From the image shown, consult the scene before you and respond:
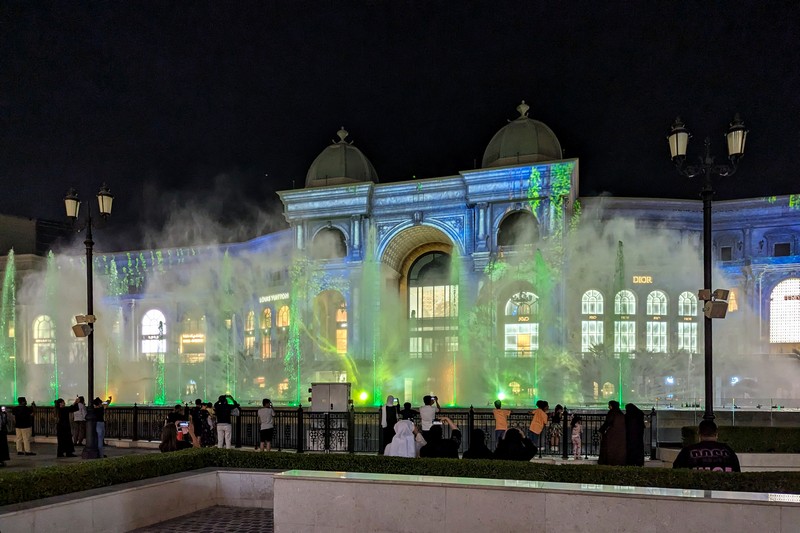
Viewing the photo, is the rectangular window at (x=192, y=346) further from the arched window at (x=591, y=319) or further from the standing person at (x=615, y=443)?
the standing person at (x=615, y=443)

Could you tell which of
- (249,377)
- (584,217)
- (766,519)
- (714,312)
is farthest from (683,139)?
(249,377)

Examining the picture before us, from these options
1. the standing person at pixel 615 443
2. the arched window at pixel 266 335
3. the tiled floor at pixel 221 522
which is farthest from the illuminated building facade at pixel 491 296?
the tiled floor at pixel 221 522

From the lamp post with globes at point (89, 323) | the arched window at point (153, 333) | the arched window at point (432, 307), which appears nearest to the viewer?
the lamp post with globes at point (89, 323)

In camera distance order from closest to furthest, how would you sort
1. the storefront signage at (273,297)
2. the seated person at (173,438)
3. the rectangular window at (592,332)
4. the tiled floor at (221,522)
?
1. the tiled floor at (221,522)
2. the seated person at (173,438)
3. the rectangular window at (592,332)
4. the storefront signage at (273,297)

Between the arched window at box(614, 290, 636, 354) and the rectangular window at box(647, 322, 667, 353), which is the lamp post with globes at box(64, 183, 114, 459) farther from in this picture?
the rectangular window at box(647, 322, 667, 353)

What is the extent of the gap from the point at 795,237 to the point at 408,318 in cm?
2803

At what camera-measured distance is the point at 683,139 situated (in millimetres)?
12531

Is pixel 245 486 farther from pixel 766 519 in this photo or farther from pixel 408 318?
pixel 408 318

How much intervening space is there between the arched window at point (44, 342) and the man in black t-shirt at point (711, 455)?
5730 cm

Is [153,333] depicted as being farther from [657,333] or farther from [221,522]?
[221,522]

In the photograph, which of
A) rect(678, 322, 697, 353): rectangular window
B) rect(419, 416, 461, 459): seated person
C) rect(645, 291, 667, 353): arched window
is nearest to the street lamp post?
rect(419, 416, 461, 459): seated person

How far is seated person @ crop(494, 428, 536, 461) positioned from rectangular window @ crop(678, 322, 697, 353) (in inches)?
1469

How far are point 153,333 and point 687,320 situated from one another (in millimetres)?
44326

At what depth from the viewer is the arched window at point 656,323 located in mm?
42594
